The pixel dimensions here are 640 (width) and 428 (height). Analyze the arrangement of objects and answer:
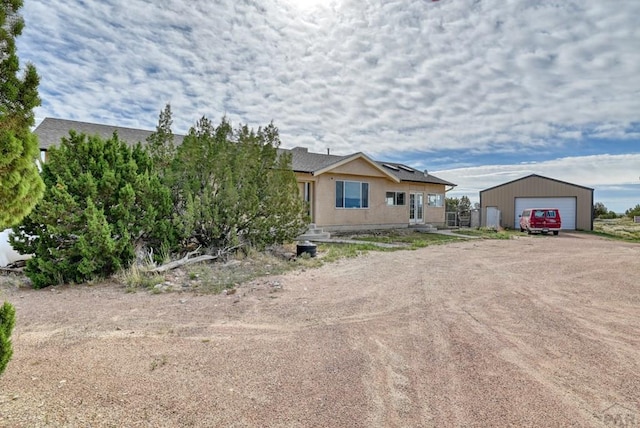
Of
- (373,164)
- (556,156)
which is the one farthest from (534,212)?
(373,164)

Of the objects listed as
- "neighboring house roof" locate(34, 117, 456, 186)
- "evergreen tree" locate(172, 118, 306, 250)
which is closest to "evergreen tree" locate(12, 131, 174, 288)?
"evergreen tree" locate(172, 118, 306, 250)

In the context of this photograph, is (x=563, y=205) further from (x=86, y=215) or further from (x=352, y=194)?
(x=86, y=215)

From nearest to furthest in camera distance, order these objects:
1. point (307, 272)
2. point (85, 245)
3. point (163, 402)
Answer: point (163, 402) → point (85, 245) → point (307, 272)

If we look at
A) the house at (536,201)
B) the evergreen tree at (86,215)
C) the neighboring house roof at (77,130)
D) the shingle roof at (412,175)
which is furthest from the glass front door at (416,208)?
the evergreen tree at (86,215)

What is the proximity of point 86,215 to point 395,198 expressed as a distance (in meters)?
16.6

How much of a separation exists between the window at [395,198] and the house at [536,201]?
34.5 feet

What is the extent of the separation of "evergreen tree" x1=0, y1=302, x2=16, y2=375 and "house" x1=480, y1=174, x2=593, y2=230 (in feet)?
94.8

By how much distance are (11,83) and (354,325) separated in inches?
164

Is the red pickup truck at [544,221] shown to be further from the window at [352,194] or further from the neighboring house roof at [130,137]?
the window at [352,194]

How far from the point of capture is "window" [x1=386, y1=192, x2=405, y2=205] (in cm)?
2025

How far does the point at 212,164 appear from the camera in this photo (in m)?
8.93

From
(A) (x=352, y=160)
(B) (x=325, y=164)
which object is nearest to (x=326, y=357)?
(B) (x=325, y=164)

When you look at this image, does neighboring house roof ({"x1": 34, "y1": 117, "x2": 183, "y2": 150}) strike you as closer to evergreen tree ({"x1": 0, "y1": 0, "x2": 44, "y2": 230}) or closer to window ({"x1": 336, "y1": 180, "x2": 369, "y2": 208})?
window ({"x1": 336, "y1": 180, "x2": 369, "y2": 208})

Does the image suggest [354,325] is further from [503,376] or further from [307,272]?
[307,272]
